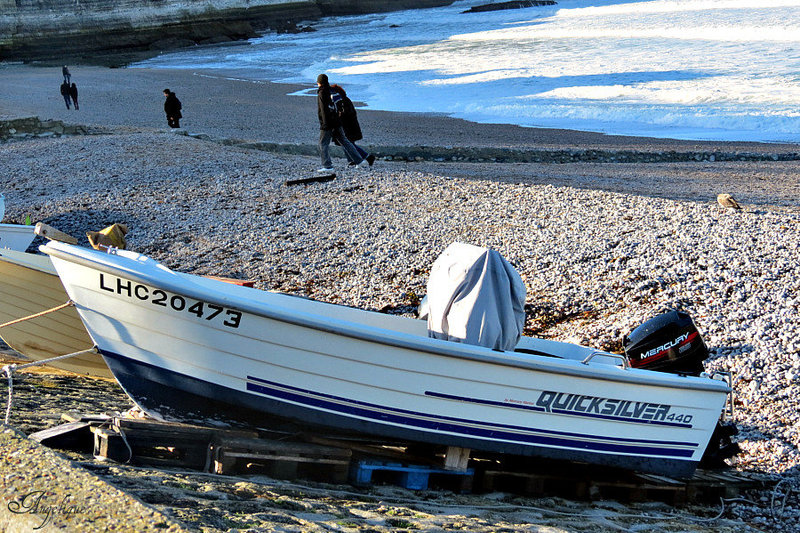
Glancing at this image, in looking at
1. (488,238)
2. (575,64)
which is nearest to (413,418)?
(488,238)

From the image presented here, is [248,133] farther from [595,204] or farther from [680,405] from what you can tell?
[680,405]

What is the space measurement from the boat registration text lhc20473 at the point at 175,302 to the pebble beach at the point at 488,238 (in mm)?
1013

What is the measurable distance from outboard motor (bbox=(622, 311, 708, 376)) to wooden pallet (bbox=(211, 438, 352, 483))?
7.55 ft

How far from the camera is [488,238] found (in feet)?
33.2

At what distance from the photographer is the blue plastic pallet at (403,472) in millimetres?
4918

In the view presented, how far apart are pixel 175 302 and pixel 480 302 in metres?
2.01

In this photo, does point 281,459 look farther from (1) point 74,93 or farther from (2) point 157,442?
(1) point 74,93

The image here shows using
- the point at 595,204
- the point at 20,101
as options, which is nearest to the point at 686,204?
the point at 595,204

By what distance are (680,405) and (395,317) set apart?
2227 millimetres

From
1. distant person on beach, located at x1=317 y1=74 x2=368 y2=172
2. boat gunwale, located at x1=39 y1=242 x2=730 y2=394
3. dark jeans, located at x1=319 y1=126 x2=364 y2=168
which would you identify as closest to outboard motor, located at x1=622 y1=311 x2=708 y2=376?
boat gunwale, located at x1=39 y1=242 x2=730 y2=394

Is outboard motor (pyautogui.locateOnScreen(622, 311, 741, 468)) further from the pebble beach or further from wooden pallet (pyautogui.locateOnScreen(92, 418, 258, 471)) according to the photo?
wooden pallet (pyautogui.locateOnScreen(92, 418, 258, 471))

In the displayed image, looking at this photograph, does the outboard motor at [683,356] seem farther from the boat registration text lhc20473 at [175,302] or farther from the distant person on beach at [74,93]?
the distant person on beach at [74,93]

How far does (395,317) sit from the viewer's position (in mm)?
5977

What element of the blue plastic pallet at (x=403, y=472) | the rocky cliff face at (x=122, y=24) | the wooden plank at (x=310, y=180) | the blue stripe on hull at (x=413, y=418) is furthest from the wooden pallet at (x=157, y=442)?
the rocky cliff face at (x=122, y=24)
